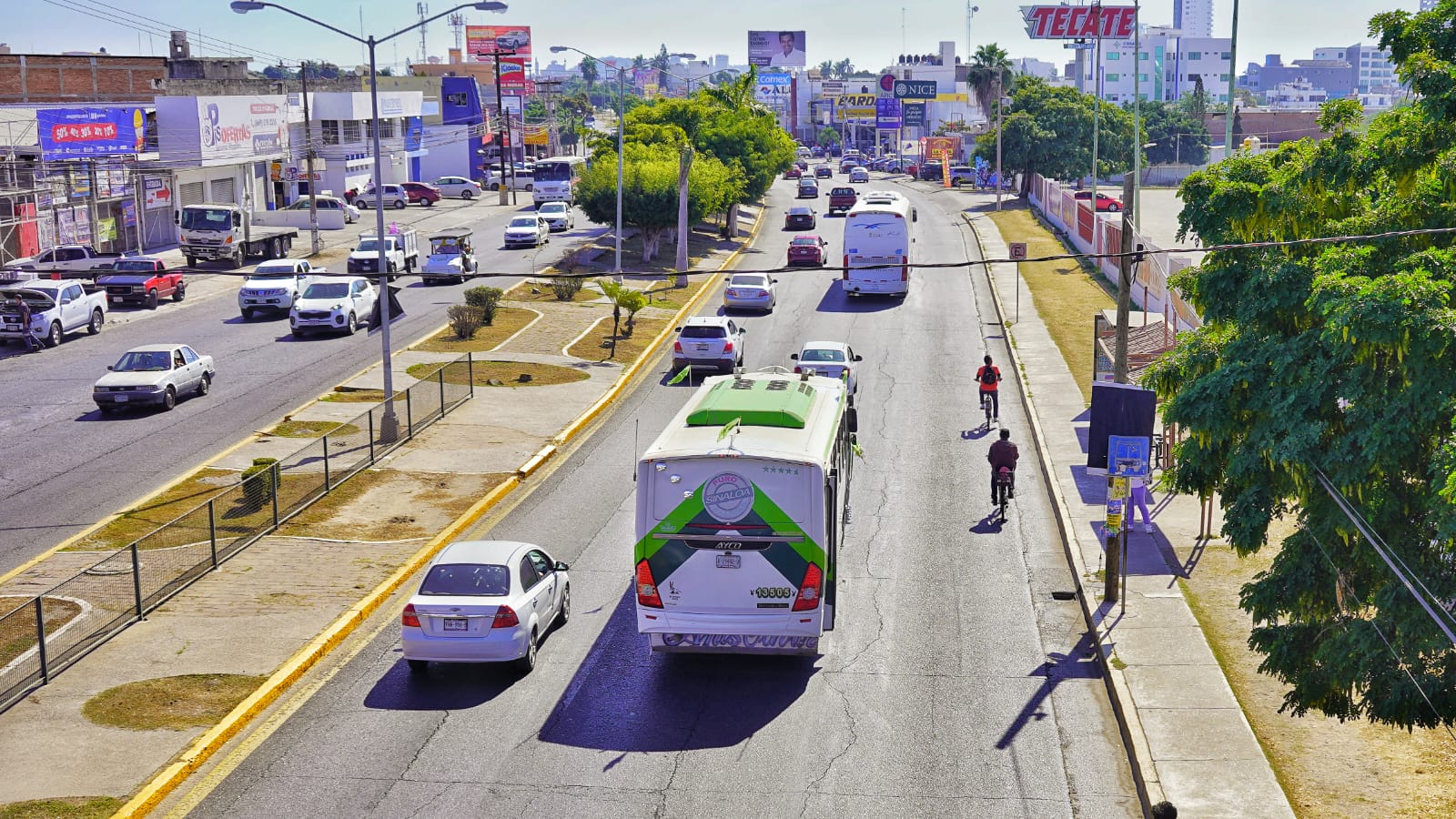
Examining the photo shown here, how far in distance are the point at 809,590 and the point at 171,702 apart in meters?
7.79

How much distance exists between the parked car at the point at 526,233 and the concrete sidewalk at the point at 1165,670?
42.2 meters

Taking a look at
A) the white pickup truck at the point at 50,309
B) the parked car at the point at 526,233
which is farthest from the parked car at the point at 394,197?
the white pickup truck at the point at 50,309

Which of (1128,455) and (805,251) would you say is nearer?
(1128,455)

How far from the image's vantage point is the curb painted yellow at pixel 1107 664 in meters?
14.6

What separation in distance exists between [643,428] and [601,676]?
16106 mm

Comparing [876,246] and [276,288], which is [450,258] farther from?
[876,246]

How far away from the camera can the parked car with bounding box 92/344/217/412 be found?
1321 inches

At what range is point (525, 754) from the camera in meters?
15.4

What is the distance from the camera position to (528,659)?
17.9 m

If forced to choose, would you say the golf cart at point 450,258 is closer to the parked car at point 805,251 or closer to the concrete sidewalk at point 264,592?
the parked car at point 805,251

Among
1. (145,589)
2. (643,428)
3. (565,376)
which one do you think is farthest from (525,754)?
(565,376)

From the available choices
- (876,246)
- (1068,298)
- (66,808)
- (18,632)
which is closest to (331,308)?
(876,246)

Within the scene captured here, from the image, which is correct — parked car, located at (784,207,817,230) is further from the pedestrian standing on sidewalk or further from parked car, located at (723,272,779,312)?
the pedestrian standing on sidewalk

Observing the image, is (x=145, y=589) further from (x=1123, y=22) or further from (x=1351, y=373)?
(x=1123, y=22)
